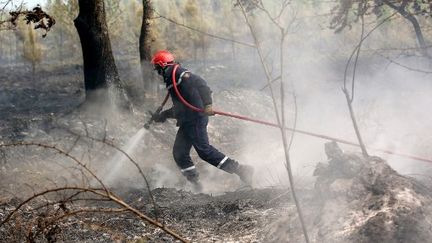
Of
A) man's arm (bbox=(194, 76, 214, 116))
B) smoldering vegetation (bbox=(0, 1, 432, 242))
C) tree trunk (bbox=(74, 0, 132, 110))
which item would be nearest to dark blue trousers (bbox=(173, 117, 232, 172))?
man's arm (bbox=(194, 76, 214, 116))

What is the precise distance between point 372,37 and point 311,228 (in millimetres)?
28238

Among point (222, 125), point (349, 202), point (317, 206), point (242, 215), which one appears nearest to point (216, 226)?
point (242, 215)

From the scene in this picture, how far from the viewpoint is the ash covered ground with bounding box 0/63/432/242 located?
351 cm

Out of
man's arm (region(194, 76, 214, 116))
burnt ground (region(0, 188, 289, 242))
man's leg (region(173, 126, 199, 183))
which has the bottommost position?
burnt ground (region(0, 188, 289, 242))

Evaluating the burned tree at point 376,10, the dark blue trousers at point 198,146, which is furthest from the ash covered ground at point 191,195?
the burned tree at point 376,10

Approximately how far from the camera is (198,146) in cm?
627

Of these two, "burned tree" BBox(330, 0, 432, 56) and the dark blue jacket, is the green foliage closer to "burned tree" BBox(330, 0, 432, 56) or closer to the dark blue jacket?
"burned tree" BBox(330, 0, 432, 56)

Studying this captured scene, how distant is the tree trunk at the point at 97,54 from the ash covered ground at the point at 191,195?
35 centimetres

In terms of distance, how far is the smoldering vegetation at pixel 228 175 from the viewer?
356 cm

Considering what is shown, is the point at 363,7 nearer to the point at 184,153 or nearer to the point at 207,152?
the point at 207,152

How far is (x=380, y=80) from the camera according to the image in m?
15.7

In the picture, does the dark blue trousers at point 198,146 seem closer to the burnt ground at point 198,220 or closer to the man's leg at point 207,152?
the man's leg at point 207,152

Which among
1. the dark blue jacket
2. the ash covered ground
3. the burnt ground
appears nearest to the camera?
the ash covered ground

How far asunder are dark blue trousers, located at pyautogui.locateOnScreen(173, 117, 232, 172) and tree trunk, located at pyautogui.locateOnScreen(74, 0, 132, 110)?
265cm
